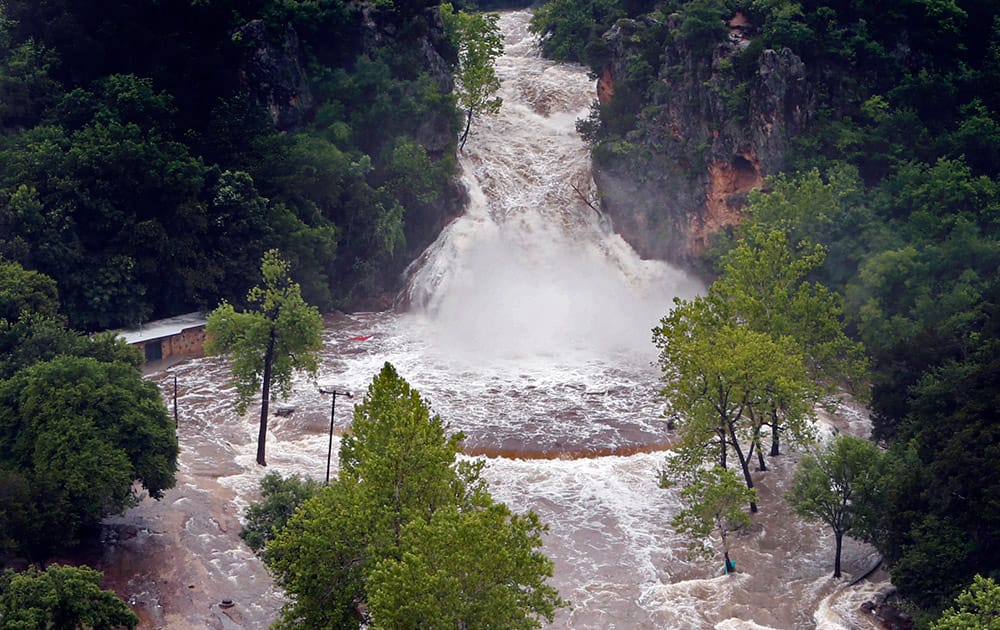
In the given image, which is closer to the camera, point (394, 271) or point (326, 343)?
point (326, 343)

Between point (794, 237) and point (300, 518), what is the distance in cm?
3621

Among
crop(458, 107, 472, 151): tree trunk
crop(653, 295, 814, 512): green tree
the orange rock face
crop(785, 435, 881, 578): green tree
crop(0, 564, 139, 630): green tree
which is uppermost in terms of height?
crop(458, 107, 472, 151): tree trunk

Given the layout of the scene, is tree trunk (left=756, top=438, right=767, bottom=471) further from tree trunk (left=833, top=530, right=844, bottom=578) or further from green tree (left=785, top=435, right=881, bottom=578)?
green tree (left=785, top=435, right=881, bottom=578)

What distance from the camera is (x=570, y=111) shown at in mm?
83000

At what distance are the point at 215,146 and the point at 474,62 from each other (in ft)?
62.5

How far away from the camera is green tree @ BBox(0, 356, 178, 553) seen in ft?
124

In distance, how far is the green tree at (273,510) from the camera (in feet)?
126

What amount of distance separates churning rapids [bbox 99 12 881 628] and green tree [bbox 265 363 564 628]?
22.7ft

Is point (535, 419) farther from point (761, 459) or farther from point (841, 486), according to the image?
point (841, 486)

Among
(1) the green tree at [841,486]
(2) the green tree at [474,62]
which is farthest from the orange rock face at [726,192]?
(1) the green tree at [841,486]

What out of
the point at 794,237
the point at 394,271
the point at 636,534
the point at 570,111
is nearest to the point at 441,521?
the point at 636,534

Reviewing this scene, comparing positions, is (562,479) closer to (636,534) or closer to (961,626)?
(636,534)

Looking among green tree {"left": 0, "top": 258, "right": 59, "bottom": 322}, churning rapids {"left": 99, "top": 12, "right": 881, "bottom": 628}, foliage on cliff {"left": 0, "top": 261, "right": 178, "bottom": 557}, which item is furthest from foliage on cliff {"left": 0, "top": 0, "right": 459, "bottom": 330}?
foliage on cliff {"left": 0, "top": 261, "right": 178, "bottom": 557}

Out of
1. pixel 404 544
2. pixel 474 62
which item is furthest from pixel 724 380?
pixel 474 62
